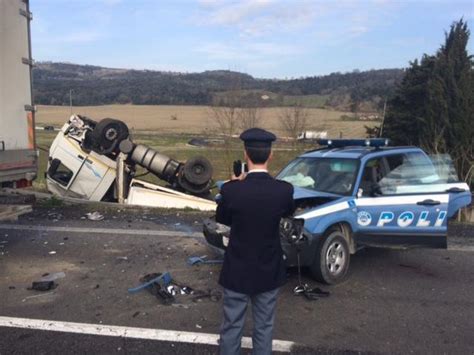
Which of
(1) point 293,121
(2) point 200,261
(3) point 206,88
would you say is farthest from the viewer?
(3) point 206,88

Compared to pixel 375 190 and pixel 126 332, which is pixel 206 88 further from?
pixel 126 332

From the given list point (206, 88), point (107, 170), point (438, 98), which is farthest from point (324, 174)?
point (206, 88)

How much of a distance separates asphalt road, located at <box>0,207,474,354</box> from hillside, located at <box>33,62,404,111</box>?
2.88 metres

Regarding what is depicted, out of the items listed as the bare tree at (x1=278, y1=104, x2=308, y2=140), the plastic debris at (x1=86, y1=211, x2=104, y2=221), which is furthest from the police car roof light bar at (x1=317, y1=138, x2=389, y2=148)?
the bare tree at (x1=278, y1=104, x2=308, y2=140)

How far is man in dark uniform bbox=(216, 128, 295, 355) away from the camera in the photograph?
3.43 metres

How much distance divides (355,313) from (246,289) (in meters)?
2.10

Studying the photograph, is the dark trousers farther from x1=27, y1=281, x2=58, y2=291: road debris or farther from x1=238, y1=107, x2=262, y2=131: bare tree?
x1=238, y1=107, x2=262, y2=131: bare tree

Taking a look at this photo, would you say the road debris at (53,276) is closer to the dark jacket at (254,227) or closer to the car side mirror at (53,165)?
the dark jacket at (254,227)

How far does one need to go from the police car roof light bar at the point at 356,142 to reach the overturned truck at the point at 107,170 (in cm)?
553

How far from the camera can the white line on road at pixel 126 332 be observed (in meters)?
4.43

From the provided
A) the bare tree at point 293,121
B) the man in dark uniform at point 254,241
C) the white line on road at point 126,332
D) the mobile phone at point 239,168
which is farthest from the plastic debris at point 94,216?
the bare tree at point 293,121

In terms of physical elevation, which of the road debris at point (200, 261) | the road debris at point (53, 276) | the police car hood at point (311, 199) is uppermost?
the police car hood at point (311, 199)

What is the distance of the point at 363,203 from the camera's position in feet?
21.0

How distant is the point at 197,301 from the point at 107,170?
8319mm
